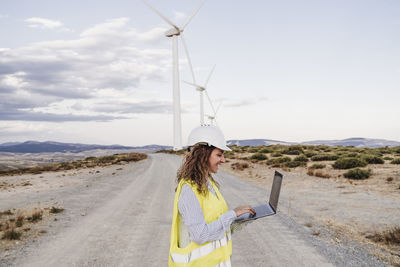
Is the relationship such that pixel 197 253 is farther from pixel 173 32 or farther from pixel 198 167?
pixel 173 32

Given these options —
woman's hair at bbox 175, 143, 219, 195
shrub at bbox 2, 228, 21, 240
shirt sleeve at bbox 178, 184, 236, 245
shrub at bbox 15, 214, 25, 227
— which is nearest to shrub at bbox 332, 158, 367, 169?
shrub at bbox 15, 214, 25, 227

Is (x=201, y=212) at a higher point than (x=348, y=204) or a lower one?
higher

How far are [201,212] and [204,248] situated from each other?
29cm

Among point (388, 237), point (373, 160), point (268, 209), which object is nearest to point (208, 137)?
point (268, 209)

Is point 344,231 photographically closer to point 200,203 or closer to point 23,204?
point 200,203

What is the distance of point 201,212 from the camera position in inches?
85.4

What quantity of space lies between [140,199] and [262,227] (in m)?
6.42

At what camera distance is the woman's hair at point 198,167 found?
2.28 metres

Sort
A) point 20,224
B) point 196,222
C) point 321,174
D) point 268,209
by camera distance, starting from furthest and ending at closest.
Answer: point 321,174 < point 20,224 < point 268,209 < point 196,222

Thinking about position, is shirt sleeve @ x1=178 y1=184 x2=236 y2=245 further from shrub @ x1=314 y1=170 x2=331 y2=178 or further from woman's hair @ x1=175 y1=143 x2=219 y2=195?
shrub @ x1=314 y1=170 x2=331 y2=178

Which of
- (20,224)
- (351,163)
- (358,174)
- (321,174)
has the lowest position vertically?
(20,224)

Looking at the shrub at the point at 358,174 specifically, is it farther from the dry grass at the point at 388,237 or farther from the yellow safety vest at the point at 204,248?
the yellow safety vest at the point at 204,248

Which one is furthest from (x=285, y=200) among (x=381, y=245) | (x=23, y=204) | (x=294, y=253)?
(x=23, y=204)

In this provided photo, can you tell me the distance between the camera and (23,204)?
45.0ft
